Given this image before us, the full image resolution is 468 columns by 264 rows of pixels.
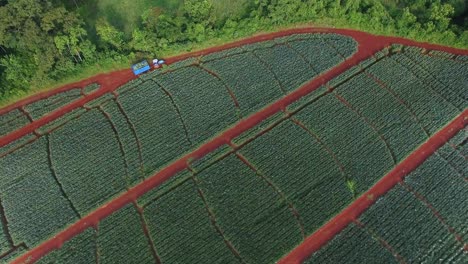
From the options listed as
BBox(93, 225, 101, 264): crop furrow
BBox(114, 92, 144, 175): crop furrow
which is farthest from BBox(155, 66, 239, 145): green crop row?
BBox(93, 225, 101, 264): crop furrow

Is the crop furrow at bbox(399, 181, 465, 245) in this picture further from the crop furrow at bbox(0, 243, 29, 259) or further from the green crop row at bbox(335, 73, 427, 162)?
the crop furrow at bbox(0, 243, 29, 259)

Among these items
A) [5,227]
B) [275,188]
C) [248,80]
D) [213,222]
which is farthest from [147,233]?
[248,80]

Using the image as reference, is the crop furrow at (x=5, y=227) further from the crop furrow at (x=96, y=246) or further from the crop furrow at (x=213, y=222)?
the crop furrow at (x=213, y=222)

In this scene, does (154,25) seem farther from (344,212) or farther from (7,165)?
(344,212)

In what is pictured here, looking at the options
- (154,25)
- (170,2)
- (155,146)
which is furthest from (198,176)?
(170,2)

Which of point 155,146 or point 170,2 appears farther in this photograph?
point 170,2

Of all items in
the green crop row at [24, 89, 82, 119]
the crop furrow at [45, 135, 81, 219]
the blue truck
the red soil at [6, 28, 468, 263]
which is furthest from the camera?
the blue truck

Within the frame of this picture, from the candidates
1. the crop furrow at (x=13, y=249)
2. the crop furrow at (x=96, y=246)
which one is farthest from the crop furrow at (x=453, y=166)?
the crop furrow at (x=13, y=249)

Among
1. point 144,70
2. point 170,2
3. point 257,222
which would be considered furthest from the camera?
point 170,2
